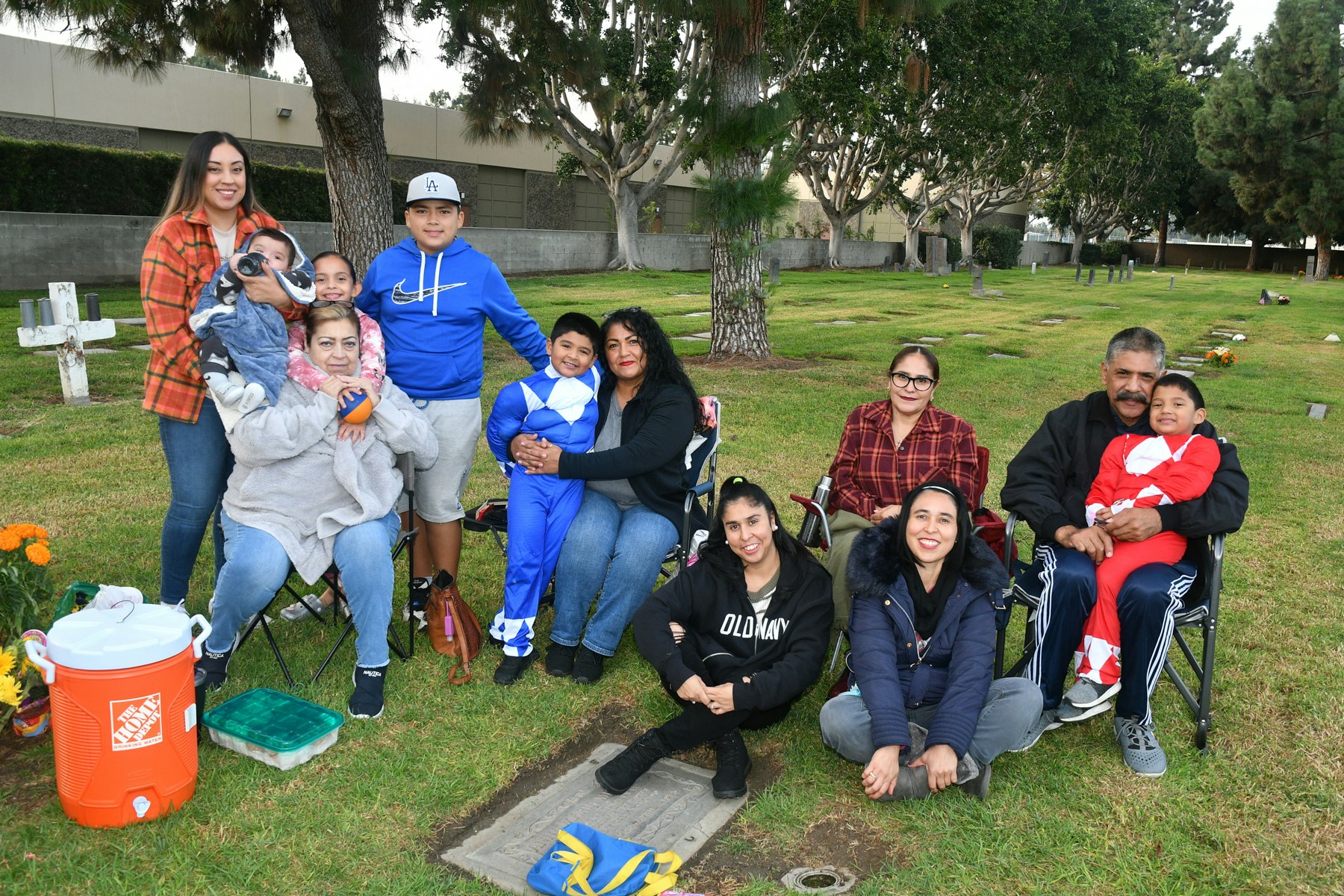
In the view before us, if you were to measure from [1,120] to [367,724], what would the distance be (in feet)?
66.0

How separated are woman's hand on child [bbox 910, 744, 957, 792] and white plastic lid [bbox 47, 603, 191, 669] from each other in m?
1.99

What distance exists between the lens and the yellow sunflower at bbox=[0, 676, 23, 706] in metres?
2.61

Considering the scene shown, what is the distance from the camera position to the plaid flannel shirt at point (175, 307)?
10.4ft

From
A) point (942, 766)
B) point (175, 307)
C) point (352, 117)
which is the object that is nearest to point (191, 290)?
point (175, 307)

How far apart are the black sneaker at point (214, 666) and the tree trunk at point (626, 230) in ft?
73.0

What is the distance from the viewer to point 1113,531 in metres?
3.24

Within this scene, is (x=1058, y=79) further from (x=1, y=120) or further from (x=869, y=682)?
(x=869, y=682)

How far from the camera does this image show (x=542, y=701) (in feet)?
10.9

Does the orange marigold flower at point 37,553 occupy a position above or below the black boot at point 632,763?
above

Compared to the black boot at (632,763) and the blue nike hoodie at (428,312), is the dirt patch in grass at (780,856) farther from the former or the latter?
the blue nike hoodie at (428,312)

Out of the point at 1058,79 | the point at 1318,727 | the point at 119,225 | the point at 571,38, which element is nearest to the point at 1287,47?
the point at 1058,79

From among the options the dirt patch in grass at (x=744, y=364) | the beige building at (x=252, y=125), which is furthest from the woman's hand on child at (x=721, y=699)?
the beige building at (x=252, y=125)

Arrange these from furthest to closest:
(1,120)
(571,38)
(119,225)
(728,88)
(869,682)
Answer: (1,120) → (119,225) → (571,38) → (728,88) → (869,682)

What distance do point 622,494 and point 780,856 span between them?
1.55 metres
